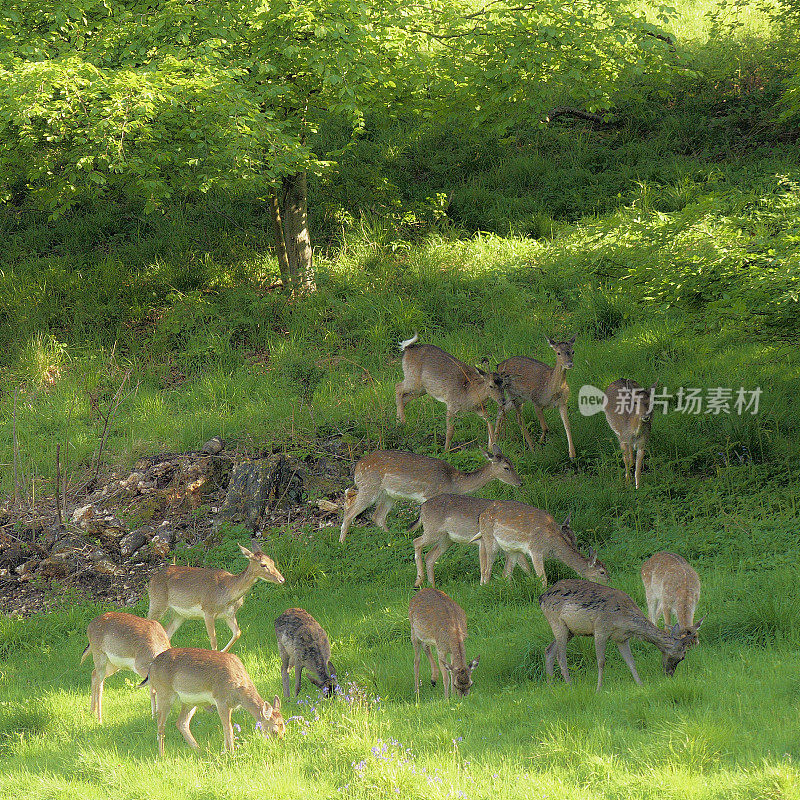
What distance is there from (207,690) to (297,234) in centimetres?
1152

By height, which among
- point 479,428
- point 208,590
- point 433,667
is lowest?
point 479,428

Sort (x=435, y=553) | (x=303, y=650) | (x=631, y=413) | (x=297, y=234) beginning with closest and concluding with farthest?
(x=303, y=650) → (x=435, y=553) → (x=631, y=413) → (x=297, y=234)

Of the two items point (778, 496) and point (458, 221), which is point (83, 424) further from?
point (778, 496)

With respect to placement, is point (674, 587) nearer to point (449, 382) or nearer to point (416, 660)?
point (416, 660)

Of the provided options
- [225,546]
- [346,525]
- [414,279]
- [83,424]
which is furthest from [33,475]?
[414,279]

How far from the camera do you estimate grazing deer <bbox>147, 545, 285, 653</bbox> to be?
8.91 m

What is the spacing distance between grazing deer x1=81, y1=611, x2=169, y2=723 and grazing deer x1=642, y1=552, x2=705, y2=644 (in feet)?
13.0

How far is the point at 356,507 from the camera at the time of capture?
431 inches

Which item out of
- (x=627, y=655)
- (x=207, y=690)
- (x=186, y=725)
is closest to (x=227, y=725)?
(x=207, y=690)

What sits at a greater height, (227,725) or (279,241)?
(227,725)

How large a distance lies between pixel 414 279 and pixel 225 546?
7.11 meters

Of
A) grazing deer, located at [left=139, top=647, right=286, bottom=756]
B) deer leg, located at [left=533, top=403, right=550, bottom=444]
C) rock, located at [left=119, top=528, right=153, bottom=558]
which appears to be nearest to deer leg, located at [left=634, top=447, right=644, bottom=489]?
deer leg, located at [left=533, top=403, right=550, bottom=444]

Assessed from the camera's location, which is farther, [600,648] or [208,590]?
[208,590]

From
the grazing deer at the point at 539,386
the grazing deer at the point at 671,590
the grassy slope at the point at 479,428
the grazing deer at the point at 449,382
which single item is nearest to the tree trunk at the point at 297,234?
the grassy slope at the point at 479,428
